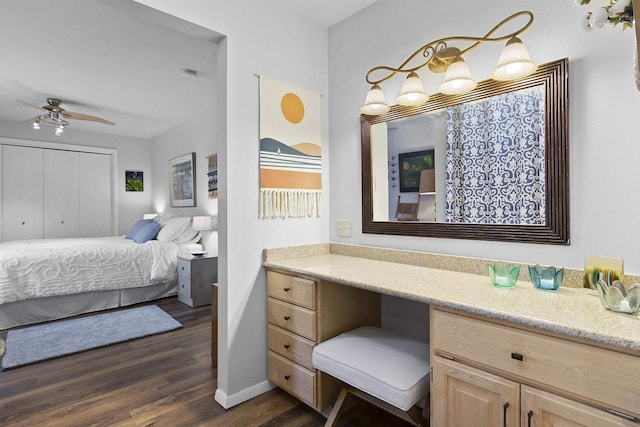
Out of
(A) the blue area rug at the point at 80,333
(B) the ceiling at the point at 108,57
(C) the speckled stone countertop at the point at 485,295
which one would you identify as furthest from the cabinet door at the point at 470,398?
(A) the blue area rug at the point at 80,333

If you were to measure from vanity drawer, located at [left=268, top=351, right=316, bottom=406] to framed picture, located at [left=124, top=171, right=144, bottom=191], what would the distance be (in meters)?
5.30

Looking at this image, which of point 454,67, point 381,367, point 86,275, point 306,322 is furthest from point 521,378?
point 86,275

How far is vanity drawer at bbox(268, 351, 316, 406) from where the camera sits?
1.83 meters

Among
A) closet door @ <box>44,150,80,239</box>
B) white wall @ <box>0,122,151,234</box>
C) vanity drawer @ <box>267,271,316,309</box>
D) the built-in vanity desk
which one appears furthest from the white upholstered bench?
closet door @ <box>44,150,80,239</box>

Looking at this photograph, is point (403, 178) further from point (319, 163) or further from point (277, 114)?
point (277, 114)

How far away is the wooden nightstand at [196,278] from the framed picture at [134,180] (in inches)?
112

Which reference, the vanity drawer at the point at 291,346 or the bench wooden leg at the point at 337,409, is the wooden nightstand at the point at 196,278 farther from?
the bench wooden leg at the point at 337,409

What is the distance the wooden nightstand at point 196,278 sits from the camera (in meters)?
3.95

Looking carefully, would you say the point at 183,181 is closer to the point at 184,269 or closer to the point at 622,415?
the point at 184,269

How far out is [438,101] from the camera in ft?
6.20

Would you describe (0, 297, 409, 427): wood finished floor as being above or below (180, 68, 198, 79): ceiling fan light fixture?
below

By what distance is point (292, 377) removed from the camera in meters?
1.94

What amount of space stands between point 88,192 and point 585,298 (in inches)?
268

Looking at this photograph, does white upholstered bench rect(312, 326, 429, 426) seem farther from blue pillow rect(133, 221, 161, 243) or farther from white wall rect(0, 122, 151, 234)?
white wall rect(0, 122, 151, 234)
